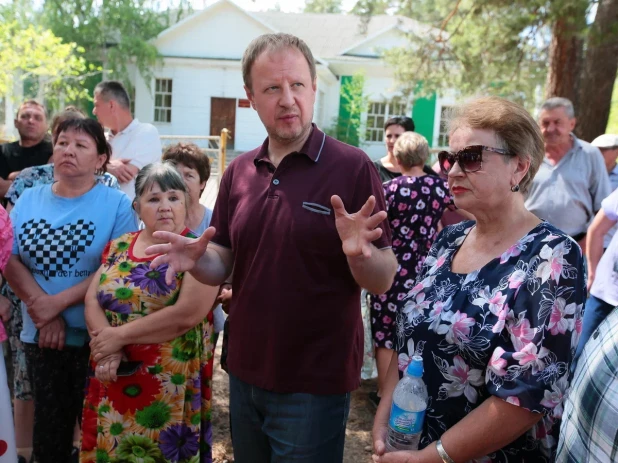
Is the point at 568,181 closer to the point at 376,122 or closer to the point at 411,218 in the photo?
the point at 411,218

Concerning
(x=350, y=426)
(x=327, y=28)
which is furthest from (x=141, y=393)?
(x=327, y=28)

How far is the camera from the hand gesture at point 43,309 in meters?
3.03

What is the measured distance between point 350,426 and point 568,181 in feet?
8.49

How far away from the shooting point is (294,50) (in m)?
2.18

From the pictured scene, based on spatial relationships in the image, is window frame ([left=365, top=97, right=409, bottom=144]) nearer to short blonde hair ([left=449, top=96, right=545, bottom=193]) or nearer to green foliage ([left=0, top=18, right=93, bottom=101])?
green foliage ([left=0, top=18, right=93, bottom=101])

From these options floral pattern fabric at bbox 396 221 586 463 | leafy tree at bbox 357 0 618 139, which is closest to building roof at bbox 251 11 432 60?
leafy tree at bbox 357 0 618 139

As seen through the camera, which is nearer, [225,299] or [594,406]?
[594,406]

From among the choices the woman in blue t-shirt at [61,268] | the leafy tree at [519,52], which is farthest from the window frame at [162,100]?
the woman in blue t-shirt at [61,268]

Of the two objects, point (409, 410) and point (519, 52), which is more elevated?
point (519, 52)

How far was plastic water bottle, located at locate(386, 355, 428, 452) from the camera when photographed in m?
1.82

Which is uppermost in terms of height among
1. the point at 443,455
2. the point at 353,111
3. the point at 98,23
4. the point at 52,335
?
the point at 98,23

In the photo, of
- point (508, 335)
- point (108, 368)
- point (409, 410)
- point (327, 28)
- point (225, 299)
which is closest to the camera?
point (508, 335)

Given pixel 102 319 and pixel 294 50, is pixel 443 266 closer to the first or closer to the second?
pixel 294 50

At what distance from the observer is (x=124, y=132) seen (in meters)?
4.60
